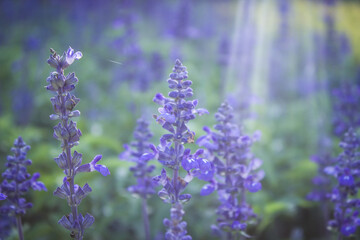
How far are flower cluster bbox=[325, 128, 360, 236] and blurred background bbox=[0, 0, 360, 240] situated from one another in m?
0.81

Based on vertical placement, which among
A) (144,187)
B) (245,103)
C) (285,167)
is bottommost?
(144,187)

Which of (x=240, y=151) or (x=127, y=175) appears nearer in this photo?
(x=240, y=151)

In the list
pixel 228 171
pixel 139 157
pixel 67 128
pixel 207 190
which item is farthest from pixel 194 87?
pixel 67 128

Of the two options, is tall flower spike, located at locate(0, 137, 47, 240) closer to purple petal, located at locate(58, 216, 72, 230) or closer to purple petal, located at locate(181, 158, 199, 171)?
purple petal, located at locate(58, 216, 72, 230)

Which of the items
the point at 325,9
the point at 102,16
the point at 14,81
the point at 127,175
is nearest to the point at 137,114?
the point at 127,175

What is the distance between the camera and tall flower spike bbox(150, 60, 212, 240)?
205 centimetres

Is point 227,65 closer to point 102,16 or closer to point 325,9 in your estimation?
point 325,9

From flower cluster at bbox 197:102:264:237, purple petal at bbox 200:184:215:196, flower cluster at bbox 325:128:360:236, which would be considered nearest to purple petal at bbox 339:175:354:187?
flower cluster at bbox 325:128:360:236

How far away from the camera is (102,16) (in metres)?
11.3

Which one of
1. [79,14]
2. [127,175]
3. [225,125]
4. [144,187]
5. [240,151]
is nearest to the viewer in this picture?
[225,125]

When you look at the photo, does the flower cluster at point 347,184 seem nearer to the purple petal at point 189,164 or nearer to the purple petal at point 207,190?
the purple petal at point 207,190

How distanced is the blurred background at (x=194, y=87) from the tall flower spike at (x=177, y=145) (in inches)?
31.2

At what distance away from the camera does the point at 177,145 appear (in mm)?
2182

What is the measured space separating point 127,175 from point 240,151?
1.92 meters
